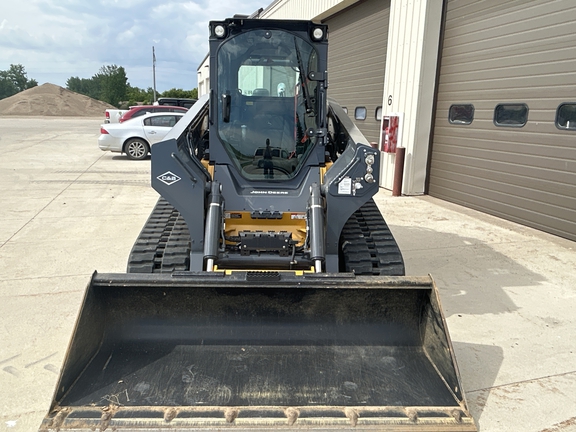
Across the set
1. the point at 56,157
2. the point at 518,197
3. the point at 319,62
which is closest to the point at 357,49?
the point at 518,197

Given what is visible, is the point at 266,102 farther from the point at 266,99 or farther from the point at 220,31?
the point at 220,31

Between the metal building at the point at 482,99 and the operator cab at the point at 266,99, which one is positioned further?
the metal building at the point at 482,99

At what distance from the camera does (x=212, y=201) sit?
4074mm

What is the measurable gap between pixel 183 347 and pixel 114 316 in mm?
532

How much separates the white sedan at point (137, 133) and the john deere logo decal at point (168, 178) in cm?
1168

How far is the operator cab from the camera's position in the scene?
4.49 metres

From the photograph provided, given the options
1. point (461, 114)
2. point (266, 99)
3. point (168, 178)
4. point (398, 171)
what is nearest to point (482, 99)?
point (461, 114)

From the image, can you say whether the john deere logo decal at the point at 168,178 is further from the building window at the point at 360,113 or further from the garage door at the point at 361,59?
the building window at the point at 360,113

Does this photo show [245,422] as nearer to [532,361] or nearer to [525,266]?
[532,361]

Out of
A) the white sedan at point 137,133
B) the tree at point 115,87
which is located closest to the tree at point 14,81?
the tree at point 115,87

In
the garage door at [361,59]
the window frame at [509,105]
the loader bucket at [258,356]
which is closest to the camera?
the loader bucket at [258,356]

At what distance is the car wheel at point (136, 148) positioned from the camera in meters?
15.5

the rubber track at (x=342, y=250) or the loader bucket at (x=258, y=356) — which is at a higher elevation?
the rubber track at (x=342, y=250)

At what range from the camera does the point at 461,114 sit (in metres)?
9.36
